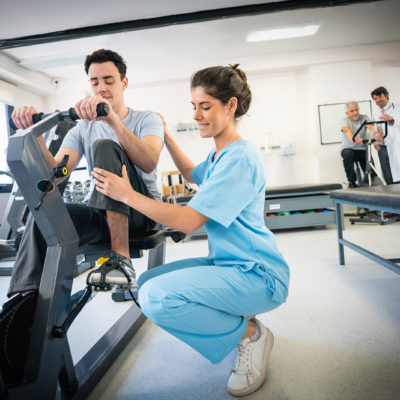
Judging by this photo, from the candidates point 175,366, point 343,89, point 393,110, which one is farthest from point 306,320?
point 343,89

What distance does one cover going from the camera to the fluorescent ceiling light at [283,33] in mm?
4916

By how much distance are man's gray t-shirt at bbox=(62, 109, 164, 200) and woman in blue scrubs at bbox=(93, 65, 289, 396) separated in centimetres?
38

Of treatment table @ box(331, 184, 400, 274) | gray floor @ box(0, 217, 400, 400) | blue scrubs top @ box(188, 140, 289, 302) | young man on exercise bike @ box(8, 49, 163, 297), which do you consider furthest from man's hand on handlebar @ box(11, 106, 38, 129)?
treatment table @ box(331, 184, 400, 274)

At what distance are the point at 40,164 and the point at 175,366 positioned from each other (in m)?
0.91

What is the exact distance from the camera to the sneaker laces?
107cm

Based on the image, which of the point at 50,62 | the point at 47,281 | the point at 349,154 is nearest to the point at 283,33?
the point at 349,154

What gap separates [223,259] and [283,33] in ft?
16.7

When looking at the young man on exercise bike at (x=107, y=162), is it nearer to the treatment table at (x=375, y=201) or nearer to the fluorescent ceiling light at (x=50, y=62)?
the treatment table at (x=375, y=201)

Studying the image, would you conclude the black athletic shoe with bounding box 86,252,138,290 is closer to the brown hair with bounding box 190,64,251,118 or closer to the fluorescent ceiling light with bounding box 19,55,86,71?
the brown hair with bounding box 190,64,251,118

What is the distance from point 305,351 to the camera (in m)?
1.29

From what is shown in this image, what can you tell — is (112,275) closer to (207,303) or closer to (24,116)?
(207,303)

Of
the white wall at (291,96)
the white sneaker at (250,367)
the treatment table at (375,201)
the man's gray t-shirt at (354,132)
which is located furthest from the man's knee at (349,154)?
the white sneaker at (250,367)

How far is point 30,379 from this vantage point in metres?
0.83

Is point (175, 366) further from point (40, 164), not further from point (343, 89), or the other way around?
point (343, 89)
